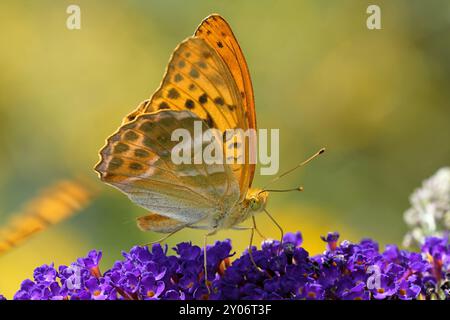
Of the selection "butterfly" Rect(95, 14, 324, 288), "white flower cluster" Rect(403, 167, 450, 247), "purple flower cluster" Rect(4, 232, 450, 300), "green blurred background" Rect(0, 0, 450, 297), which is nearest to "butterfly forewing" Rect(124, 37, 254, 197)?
"butterfly" Rect(95, 14, 324, 288)

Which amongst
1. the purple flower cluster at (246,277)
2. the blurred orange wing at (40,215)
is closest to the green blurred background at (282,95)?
the blurred orange wing at (40,215)

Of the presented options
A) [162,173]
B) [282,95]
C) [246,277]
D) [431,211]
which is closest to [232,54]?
[162,173]

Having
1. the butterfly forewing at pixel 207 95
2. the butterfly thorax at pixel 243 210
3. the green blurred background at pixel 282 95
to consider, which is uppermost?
the green blurred background at pixel 282 95

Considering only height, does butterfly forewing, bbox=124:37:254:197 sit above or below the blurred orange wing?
above

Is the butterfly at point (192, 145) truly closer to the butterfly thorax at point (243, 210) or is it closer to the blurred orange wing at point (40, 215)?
the butterfly thorax at point (243, 210)

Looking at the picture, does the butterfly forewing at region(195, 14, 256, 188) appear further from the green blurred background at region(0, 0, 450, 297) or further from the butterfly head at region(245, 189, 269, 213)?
the green blurred background at region(0, 0, 450, 297)

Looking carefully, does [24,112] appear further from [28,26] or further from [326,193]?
[326,193]
